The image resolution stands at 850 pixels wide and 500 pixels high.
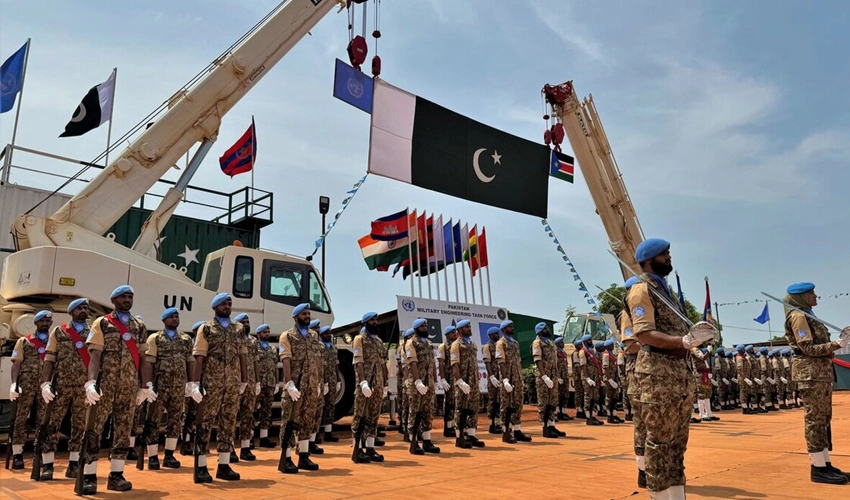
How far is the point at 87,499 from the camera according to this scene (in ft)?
18.4

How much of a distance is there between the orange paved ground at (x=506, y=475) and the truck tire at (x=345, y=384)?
5.92 ft

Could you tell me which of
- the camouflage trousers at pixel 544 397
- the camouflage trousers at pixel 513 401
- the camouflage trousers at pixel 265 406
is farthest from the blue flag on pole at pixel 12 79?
the camouflage trousers at pixel 544 397

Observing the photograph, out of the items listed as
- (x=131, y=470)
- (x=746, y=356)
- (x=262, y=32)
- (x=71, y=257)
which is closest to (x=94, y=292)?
(x=71, y=257)

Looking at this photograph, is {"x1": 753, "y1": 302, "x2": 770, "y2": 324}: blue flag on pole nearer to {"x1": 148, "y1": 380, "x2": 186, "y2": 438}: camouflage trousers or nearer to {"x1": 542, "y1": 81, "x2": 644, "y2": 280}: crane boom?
{"x1": 542, "y1": 81, "x2": 644, "y2": 280}: crane boom

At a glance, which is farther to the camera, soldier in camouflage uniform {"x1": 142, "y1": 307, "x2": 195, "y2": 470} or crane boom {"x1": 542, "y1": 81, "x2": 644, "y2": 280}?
crane boom {"x1": 542, "y1": 81, "x2": 644, "y2": 280}

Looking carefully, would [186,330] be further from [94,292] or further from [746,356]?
[746,356]

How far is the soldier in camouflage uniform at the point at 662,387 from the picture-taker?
3.92m

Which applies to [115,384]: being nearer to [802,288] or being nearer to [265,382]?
[265,382]

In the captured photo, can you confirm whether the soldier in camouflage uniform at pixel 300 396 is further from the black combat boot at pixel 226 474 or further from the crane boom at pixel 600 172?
the crane boom at pixel 600 172

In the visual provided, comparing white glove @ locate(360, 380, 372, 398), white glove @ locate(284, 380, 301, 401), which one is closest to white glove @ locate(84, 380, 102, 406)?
white glove @ locate(284, 380, 301, 401)

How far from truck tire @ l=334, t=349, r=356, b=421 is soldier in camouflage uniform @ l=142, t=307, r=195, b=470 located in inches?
141

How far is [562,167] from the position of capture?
17641 mm

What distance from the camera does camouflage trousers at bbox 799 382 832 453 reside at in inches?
235

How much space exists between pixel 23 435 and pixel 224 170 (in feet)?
34.9
